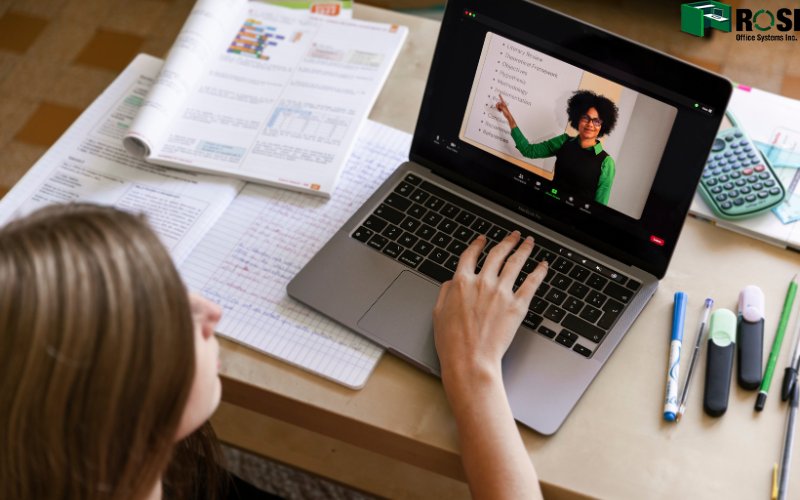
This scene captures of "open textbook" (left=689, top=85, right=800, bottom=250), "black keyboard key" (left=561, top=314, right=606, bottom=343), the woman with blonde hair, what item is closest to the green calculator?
"open textbook" (left=689, top=85, right=800, bottom=250)

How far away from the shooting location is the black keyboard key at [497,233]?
0.92 metres

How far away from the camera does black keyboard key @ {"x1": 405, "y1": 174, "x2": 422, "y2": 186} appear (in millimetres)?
965

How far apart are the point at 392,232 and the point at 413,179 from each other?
0.08m

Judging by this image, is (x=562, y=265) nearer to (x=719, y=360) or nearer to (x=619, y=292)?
(x=619, y=292)

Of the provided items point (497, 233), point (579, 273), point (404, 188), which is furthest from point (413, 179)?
point (579, 273)

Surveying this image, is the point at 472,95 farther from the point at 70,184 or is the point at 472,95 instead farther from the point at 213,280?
the point at 70,184

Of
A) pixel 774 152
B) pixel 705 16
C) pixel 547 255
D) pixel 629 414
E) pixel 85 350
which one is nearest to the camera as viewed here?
pixel 85 350

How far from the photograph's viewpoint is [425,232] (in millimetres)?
921

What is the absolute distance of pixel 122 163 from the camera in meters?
1.03

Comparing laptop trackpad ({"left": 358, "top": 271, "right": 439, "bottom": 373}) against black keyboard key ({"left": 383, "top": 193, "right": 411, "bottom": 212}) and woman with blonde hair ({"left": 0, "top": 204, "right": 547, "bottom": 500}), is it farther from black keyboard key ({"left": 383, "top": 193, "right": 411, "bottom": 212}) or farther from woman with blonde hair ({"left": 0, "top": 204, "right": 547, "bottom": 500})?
woman with blonde hair ({"left": 0, "top": 204, "right": 547, "bottom": 500})

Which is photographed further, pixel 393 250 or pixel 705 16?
pixel 705 16

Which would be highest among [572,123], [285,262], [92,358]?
[572,123]

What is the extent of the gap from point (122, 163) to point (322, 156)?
253mm

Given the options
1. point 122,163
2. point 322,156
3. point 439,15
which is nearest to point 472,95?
point 322,156
